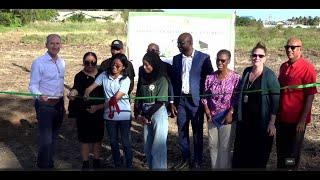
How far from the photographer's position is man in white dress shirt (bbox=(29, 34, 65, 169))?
5086 mm

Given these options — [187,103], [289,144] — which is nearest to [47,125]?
[187,103]

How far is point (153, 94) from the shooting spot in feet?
16.5

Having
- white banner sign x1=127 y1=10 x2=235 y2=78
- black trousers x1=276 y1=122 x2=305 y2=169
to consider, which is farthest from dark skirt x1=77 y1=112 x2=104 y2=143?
white banner sign x1=127 y1=10 x2=235 y2=78

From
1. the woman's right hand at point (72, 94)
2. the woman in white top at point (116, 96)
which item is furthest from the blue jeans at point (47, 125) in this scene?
the woman in white top at point (116, 96)

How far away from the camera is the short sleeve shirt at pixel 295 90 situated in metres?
4.41

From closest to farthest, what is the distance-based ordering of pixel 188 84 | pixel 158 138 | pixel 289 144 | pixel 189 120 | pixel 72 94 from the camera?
pixel 289 144, pixel 158 138, pixel 72 94, pixel 188 84, pixel 189 120

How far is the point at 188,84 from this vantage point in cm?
554

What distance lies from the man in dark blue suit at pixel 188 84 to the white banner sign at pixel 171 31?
499 cm

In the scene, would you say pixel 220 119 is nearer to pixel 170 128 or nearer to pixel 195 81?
pixel 195 81

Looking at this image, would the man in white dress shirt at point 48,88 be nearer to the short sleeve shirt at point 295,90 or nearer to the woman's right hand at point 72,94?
the woman's right hand at point 72,94

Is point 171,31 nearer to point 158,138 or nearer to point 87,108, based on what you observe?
point 87,108

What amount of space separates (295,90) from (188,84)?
1386mm
